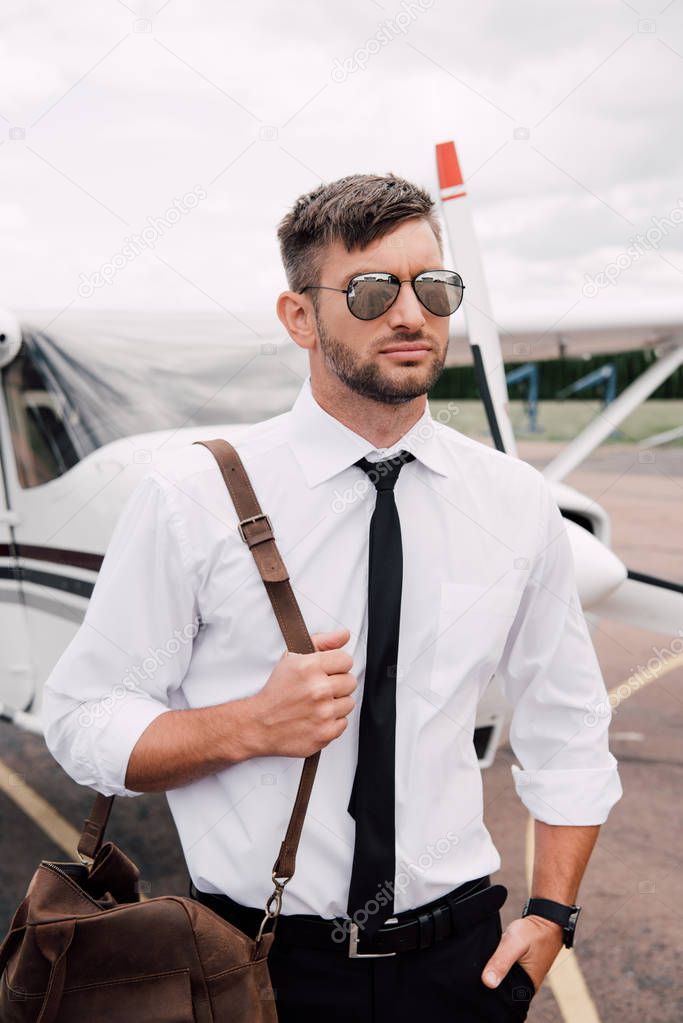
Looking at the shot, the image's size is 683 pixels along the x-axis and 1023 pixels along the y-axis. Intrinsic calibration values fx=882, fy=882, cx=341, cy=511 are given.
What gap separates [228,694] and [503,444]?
285 cm

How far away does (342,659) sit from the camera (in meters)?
1.20

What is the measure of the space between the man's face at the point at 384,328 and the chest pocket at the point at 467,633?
0.33 metres

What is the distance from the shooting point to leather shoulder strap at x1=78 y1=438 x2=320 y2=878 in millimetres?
1203

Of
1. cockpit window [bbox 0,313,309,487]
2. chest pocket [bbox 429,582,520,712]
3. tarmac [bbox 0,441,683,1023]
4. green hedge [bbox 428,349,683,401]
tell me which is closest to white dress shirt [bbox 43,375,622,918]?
chest pocket [bbox 429,582,520,712]

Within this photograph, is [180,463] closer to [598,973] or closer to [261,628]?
[261,628]

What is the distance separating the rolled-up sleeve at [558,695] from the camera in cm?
151

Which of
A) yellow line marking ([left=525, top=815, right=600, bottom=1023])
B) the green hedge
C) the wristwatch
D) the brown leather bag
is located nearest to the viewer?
the brown leather bag

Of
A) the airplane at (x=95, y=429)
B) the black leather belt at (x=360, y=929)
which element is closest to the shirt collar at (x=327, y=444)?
the black leather belt at (x=360, y=929)

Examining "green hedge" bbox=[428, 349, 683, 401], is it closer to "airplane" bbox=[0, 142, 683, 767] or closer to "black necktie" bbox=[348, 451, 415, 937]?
"airplane" bbox=[0, 142, 683, 767]

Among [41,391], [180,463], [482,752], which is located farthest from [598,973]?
[41,391]

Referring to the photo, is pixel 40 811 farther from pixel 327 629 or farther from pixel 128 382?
pixel 327 629

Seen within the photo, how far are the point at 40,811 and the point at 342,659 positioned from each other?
3742mm

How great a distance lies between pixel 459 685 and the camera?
→ 4.53 ft

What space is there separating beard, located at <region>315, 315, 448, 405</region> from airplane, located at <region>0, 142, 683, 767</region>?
7.57 ft
